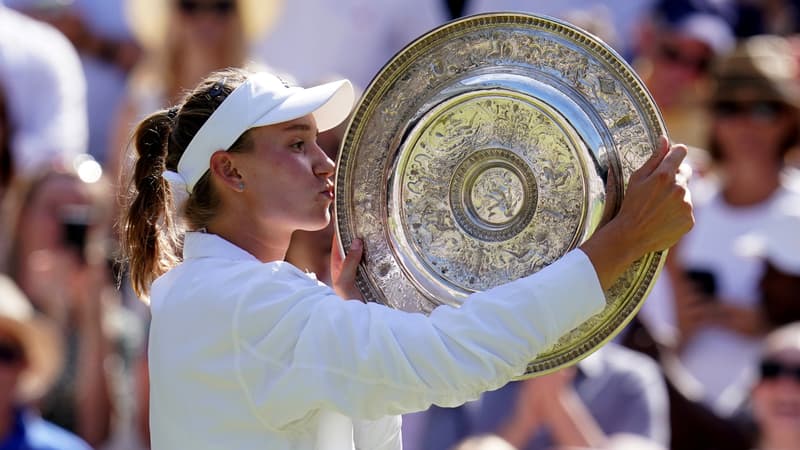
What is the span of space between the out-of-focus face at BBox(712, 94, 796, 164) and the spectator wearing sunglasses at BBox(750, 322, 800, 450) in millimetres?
896

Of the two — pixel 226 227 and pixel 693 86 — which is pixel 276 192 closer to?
pixel 226 227

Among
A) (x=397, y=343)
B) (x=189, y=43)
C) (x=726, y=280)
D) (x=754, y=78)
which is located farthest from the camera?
(x=189, y=43)

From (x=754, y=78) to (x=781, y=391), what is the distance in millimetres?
1350

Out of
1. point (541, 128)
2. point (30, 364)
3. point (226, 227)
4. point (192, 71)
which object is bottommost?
point (30, 364)

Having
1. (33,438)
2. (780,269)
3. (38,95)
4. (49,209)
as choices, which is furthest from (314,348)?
(38,95)

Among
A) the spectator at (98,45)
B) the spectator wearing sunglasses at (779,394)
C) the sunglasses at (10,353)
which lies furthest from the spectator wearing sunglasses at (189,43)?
the spectator wearing sunglasses at (779,394)

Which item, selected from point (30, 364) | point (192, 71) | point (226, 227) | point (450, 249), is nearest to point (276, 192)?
point (226, 227)

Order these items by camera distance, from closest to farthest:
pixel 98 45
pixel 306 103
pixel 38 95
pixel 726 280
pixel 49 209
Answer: pixel 306 103 → pixel 726 280 → pixel 49 209 → pixel 38 95 → pixel 98 45

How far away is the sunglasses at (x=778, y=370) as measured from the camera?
4992mm

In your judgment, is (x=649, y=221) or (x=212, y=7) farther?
(x=212, y=7)

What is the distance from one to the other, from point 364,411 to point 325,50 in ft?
14.0

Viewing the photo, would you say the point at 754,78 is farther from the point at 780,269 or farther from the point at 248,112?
the point at 248,112

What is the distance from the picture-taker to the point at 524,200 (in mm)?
3090

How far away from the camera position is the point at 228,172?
3.03 meters
